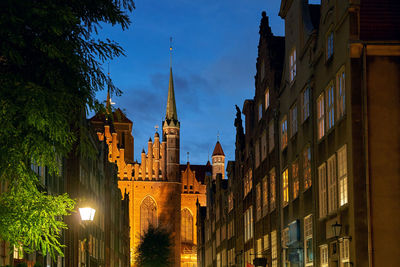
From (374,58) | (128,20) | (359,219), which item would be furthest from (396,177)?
(128,20)

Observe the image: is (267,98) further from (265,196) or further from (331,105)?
(331,105)

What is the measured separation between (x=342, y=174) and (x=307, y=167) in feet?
17.5

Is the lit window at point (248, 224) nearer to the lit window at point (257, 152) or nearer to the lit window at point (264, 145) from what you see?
the lit window at point (257, 152)

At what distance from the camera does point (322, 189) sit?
75.9 ft

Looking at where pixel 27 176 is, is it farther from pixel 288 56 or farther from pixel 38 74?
pixel 288 56

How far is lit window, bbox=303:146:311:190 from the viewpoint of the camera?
25172 millimetres

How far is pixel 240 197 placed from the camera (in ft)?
157

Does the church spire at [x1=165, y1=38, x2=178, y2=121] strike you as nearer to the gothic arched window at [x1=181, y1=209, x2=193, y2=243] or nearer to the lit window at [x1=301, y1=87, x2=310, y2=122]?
the gothic arched window at [x1=181, y1=209, x2=193, y2=243]

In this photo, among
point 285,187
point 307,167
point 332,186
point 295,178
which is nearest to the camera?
point 332,186

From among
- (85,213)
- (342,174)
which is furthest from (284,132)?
(85,213)

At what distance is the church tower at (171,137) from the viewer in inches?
4700

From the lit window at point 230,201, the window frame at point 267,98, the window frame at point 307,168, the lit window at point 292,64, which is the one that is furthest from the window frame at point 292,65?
the lit window at point 230,201

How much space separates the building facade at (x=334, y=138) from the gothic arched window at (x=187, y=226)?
8903 centimetres

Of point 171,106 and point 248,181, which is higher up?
point 171,106
